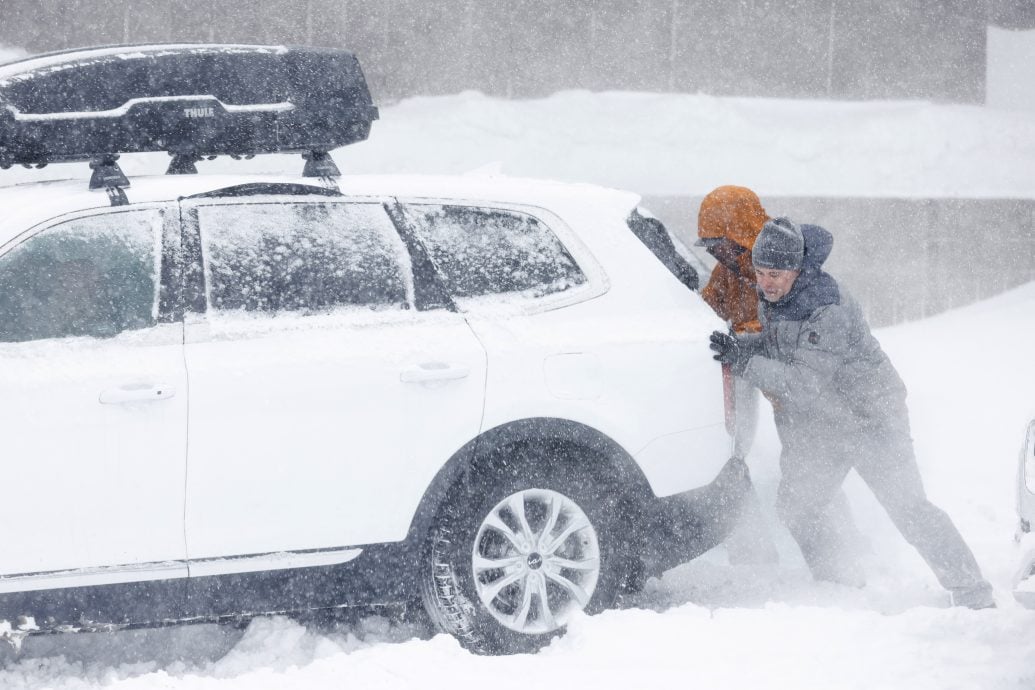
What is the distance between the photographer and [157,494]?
406 cm

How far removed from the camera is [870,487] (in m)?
5.32

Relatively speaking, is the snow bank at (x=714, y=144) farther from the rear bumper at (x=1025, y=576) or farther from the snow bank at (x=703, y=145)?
the rear bumper at (x=1025, y=576)

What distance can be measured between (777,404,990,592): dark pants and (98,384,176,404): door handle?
8.72 ft

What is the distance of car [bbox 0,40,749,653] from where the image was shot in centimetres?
403

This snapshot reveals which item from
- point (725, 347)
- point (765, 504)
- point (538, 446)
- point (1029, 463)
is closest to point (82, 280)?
point (538, 446)

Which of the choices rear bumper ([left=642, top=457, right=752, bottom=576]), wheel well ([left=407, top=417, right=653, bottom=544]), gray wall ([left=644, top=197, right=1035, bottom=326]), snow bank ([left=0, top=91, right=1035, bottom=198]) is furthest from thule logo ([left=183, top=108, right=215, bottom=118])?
gray wall ([left=644, top=197, right=1035, bottom=326])

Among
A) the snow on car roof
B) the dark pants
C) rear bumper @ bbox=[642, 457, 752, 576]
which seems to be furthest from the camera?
the dark pants

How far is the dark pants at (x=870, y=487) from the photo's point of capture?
5.18 metres

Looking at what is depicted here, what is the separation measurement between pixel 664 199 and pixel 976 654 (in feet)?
20.7

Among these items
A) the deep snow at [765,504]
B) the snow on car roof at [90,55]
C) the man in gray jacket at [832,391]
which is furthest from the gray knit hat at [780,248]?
the snow on car roof at [90,55]

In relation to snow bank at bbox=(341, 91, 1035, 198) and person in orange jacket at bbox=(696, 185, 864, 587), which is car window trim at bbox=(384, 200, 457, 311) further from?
snow bank at bbox=(341, 91, 1035, 198)

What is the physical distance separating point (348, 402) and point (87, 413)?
0.82 meters

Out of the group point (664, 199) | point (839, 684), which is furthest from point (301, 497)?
point (664, 199)

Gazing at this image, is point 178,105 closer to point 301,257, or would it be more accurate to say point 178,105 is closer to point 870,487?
point 301,257
